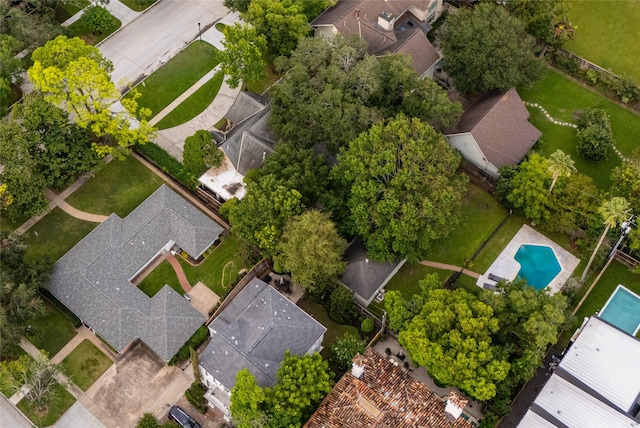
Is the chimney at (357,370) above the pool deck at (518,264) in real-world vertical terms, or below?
below

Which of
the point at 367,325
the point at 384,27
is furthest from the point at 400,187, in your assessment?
the point at 384,27

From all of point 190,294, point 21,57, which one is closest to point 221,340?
point 190,294

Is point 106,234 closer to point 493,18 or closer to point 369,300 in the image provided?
point 369,300

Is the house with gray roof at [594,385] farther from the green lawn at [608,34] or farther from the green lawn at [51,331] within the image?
the green lawn at [51,331]

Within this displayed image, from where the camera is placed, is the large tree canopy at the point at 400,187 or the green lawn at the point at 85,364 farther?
the large tree canopy at the point at 400,187

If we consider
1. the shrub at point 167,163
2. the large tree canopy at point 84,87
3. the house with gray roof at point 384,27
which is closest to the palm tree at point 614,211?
the house with gray roof at point 384,27

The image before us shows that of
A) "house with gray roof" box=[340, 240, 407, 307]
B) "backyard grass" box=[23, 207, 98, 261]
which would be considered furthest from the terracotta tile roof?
"backyard grass" box=[23, 207, 98, 261]
